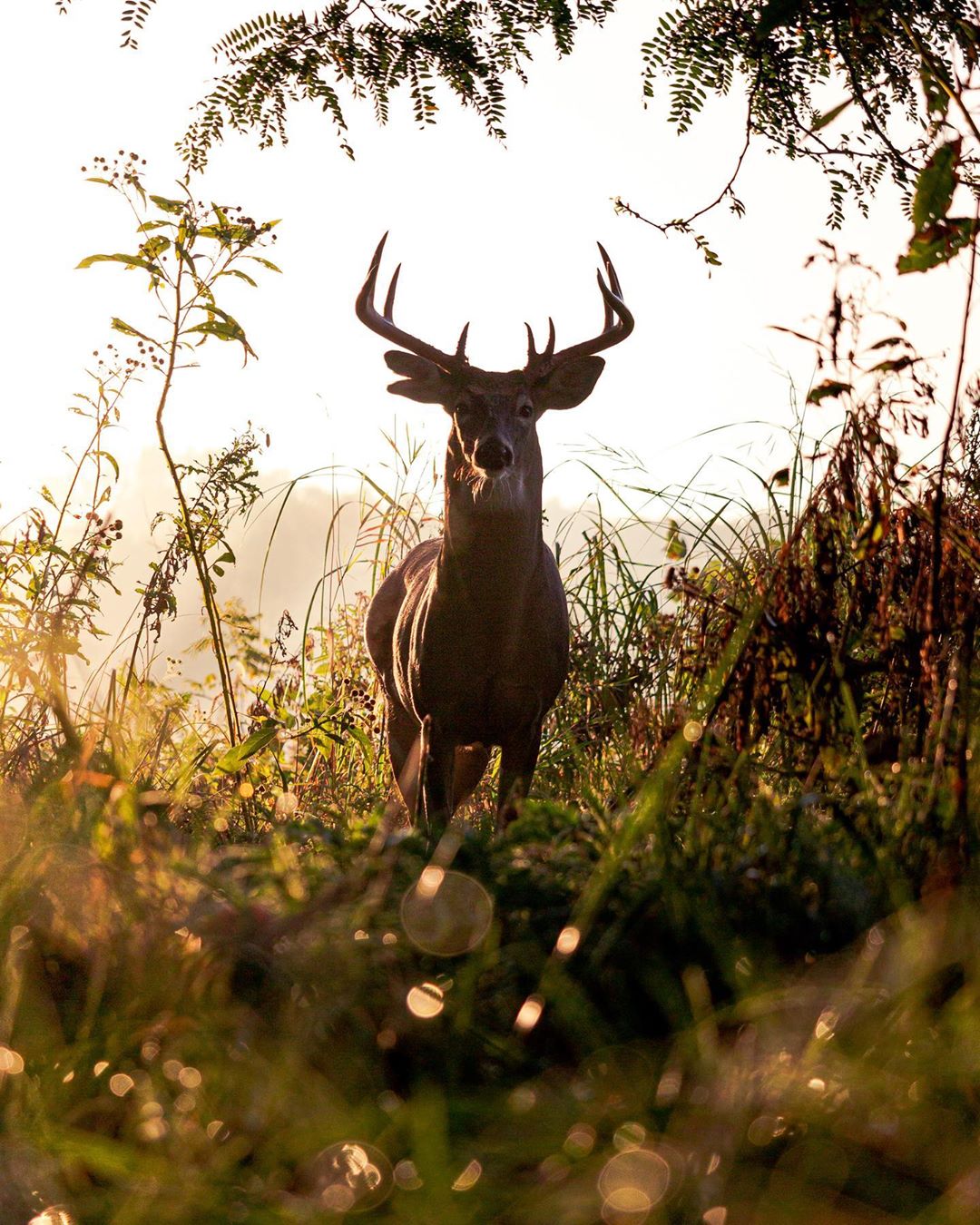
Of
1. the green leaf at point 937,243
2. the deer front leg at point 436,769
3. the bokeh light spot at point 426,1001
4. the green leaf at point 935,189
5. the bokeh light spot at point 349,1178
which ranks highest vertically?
the green leaf at point 935,189

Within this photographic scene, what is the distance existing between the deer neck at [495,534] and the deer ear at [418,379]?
2.06 feet

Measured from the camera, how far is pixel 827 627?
140 inches

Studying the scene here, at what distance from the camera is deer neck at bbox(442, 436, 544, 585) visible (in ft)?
19.7

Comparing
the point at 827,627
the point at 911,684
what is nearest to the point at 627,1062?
the point at 827,627

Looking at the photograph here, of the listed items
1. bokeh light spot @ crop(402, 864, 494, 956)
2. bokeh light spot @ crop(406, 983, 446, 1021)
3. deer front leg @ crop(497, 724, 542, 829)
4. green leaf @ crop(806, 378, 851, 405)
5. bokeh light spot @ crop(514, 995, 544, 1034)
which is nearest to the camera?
bokeh light spot @ crop(514, 995, 544, 1034)

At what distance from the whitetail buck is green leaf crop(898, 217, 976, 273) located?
10.5ft

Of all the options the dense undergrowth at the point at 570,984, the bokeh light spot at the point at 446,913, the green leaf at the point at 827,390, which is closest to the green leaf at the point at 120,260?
the dense undergrowth at the point at 570,984

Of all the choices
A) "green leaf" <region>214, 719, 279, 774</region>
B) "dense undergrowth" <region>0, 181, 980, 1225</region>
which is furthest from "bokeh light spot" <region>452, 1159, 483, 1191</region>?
"green leaf" <region>214, 719, 279, 774</region>

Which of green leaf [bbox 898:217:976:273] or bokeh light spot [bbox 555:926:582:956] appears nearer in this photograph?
bokeh light spot [bbox 555:926:582:956]

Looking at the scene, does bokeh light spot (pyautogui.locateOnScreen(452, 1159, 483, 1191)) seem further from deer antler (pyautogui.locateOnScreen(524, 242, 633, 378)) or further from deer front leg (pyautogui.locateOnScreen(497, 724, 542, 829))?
deer antler (pyautogui.locateOnScreen(524, 242, 633, 378))

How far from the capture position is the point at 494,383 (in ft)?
21.1

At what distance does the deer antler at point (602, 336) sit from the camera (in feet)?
21.4

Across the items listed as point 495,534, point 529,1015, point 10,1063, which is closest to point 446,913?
point 529,1015

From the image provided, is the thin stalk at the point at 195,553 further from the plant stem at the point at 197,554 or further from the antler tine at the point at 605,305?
the antler tine at the point at 605,305
